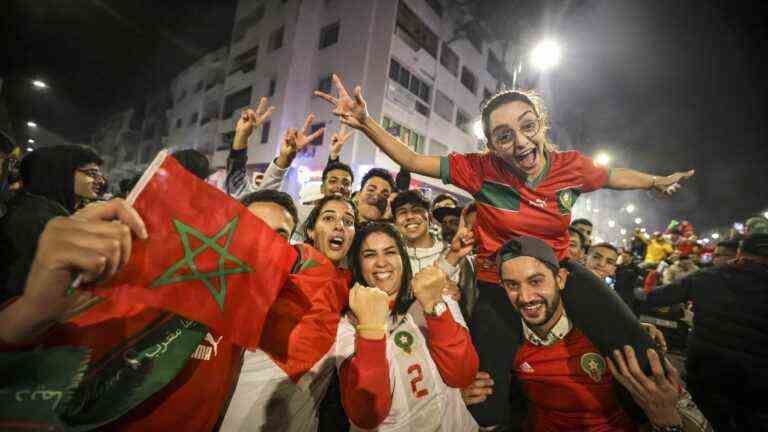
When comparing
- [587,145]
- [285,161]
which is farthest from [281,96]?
[587,145]

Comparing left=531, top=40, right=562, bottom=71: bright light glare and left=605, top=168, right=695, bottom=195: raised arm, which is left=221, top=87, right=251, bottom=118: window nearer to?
left=531, top=40, right=562, bottom=71: bright light glare

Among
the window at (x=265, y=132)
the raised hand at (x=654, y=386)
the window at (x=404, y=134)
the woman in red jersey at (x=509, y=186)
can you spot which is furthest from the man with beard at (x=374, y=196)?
the window at (x=265, y=132)

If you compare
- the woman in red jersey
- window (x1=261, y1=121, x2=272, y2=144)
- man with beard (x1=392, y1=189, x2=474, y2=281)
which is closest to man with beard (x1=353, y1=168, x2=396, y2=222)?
man with beard (x1=392, y1=189, x2=474, y2=281)

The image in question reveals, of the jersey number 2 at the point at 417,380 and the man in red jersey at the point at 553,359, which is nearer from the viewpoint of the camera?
the jersey number 2 at the point at 417,380

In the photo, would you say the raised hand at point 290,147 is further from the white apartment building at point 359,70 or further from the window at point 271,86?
the window at point 271,86

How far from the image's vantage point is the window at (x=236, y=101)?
967 inches

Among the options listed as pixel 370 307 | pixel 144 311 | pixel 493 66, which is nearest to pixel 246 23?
pixel 493 66

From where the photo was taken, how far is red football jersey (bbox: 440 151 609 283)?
2.90 meters

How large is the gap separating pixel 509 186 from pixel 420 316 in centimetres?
143

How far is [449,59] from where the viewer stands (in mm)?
23969

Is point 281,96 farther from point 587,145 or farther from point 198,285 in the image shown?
point 587,145

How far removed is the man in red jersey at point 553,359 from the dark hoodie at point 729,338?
2.31 metres

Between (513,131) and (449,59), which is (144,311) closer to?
(513,131)

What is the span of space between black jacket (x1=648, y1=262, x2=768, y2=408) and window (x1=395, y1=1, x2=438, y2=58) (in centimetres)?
1929
